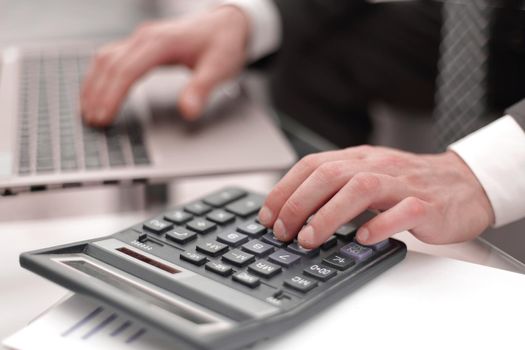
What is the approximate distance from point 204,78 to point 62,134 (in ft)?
0.57

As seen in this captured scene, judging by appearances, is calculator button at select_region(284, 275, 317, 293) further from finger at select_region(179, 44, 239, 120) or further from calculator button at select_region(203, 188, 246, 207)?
finger at select_region(179, 44, 239, 120)

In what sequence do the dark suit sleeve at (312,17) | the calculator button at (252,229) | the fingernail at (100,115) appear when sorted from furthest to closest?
the dark suit sleeve at (312,17) < the fingernail at (100,115) < the calculator button at (252,229)

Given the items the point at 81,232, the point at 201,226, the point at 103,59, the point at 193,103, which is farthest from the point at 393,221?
the point at 103,59

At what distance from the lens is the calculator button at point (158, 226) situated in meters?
0.42

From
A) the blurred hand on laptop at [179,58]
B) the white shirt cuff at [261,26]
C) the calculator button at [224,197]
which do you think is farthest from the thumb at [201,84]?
the calculator button at [224,197]

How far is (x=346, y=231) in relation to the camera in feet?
1.40

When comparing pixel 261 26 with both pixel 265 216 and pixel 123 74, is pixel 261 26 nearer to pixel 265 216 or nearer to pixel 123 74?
pixel 123 74

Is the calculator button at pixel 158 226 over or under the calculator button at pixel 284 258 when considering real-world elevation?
over

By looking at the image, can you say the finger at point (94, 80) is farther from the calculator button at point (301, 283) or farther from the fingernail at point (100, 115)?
the calculator button at point (301, 283)

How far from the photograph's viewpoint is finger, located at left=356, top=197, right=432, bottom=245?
1.33 feet

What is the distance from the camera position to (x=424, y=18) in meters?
0.91

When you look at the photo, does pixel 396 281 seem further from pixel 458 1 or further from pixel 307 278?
pixel 458 1

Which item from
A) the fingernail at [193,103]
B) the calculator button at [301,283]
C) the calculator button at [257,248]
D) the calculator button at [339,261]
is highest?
the fingernail at [193,103]

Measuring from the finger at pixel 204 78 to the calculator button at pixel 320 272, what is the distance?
0.34m
